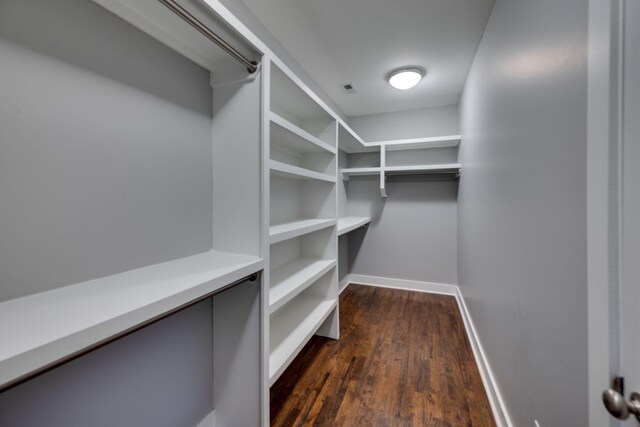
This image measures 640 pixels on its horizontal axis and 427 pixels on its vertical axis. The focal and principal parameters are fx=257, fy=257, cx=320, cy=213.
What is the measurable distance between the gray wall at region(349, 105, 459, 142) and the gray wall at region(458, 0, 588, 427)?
5.00 ft

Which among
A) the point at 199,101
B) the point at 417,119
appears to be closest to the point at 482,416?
the point at 199,101

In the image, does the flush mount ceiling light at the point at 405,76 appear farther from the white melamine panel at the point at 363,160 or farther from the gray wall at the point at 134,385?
the gray wall at the point at 134,385

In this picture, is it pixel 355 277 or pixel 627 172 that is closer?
pixel 627 172

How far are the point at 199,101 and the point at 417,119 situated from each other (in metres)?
2.93

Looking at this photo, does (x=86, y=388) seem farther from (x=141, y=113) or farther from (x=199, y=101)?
(x=199, y=101)

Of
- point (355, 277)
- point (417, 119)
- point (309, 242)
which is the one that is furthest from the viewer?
point (355, 277)

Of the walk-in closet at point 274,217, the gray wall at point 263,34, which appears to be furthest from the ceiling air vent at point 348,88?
the walk-in closet at point 274,217

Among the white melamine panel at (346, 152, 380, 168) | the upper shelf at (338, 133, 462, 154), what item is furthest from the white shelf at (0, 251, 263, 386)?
the white melamine panel at (346, 152, 380, 168)

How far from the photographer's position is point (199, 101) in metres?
1.27

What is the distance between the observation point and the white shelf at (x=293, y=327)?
1.44 m

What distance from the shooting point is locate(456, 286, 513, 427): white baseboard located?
1362 millimetres

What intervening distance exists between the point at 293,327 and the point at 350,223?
1.41 meters

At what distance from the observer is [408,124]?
3.45 metres

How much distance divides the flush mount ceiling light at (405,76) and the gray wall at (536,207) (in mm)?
688
